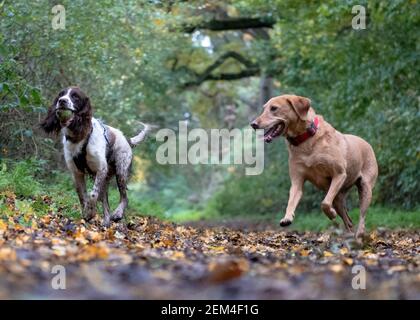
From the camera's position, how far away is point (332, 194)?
932 cm

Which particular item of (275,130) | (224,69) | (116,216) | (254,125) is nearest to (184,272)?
(254,125)

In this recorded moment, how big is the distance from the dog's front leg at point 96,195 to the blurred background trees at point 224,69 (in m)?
1.65

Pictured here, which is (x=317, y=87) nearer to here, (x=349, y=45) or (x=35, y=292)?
(x=349, y=45)

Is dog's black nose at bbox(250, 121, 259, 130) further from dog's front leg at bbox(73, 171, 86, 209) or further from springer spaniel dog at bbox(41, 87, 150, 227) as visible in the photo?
dog's front leg at bbox(73, 171, 86, 209)

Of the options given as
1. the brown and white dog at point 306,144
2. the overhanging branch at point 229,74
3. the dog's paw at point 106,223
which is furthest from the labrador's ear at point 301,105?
the overhanging branch at point 229,74

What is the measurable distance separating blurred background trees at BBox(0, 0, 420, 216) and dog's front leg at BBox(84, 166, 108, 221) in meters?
1.65

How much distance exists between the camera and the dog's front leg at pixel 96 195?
9.00 meters

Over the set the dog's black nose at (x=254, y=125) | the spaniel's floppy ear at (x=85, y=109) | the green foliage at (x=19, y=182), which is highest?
the spaniel's floppy ear at (x=85, y=109)

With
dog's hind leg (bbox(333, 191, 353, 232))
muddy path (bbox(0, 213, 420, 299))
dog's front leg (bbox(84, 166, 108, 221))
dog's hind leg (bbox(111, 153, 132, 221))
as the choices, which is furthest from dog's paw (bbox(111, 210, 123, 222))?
dog's hind leg (bbox(333, 191, 353, 232))

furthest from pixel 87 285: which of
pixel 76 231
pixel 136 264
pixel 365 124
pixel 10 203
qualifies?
pixel 365 124

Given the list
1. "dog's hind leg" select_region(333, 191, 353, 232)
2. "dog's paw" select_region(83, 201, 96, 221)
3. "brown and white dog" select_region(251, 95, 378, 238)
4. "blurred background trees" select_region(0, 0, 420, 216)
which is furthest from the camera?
"blurred background trees" select_region(0, 0, 420, 216)

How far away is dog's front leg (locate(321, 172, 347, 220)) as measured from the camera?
9203 mm

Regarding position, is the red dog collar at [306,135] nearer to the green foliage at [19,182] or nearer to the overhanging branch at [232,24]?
the green foliage at [19,182]

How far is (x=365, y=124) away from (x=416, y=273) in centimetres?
1190
